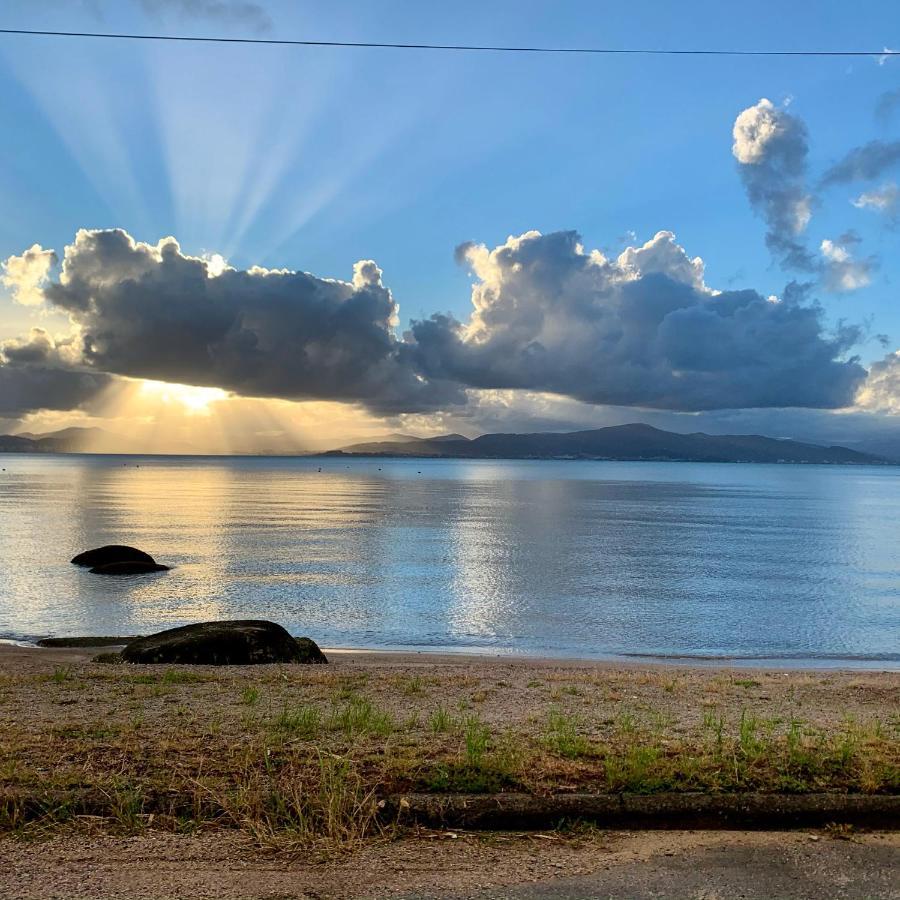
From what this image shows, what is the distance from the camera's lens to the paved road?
5.48 meters

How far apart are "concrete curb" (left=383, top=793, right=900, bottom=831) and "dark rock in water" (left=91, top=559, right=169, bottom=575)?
37288 mm

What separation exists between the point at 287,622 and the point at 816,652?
17.5 meters

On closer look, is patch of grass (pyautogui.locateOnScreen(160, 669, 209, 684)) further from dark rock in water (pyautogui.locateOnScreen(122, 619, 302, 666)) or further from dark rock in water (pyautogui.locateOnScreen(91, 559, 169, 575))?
dark rock in water (pyautogui.locateOnScreen(91, 559, 169, 575))

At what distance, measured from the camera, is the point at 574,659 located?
2336 cm

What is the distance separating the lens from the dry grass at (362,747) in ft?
21.7

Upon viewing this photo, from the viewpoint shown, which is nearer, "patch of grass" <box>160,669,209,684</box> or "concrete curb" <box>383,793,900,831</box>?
"concrete curb" <box>383,793,900,831</box>

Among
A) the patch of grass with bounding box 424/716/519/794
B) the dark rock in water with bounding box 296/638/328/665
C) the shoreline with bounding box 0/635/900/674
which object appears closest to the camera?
the patch of grass with bounding box 424/716/519/794

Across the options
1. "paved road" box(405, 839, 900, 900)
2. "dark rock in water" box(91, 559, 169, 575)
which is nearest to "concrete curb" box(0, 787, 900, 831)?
"paved road" box(405, 839, 900, 900)

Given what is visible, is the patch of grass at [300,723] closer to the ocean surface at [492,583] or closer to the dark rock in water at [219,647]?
the dark rock in water at [219,647]

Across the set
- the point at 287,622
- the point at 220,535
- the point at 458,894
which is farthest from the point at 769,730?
the point at 220,535

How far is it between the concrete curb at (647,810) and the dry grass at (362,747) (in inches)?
8.1

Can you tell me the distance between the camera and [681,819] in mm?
6711

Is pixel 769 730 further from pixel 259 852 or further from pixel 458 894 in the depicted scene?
pixel 259 852

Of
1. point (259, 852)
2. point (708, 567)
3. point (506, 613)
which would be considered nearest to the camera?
point (259, 852)
